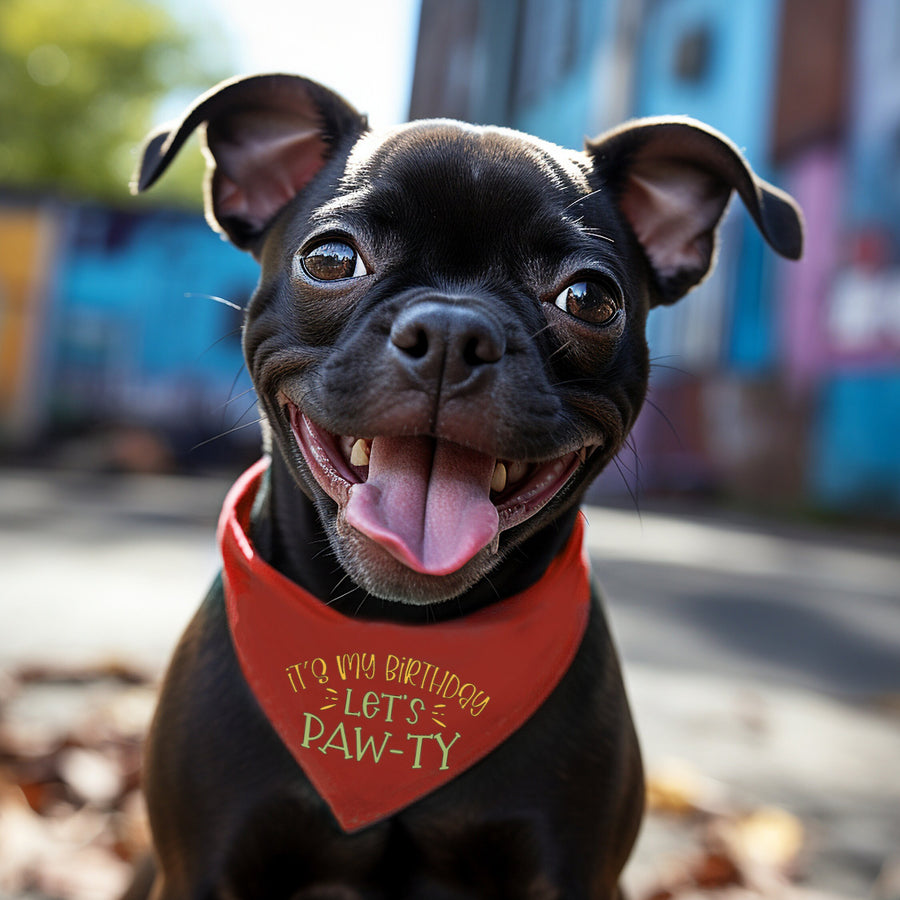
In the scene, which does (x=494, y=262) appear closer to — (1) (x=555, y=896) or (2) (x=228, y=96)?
(2) (x=228, y=96)

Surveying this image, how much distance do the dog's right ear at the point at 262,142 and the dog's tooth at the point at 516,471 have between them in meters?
0.81

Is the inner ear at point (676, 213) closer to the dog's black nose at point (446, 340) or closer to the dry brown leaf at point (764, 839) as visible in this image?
the dog's black nose at point (446, 340)

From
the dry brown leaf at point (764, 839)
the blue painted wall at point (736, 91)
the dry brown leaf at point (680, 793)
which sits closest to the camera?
the dry brown leaf at point (764, 839)

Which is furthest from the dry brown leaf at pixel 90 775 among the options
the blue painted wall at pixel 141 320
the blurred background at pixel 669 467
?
the blue painted wall at pixel 141 320

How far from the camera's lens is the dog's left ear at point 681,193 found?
82.4 inches

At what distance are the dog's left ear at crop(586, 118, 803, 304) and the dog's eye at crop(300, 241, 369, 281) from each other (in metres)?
0.62

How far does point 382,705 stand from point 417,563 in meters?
0.43

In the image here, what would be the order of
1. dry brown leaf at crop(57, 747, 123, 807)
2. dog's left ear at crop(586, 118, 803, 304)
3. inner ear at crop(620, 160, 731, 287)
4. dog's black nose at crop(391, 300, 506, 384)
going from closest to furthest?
dog's black nose at crop(391, 300, 506, 384) < dog's left ear at crop(586, 118, 803, 304) < inner ear at crop(620, 160, 731, 287) < dry brown leaf at crop(57, 747, 123, 807)

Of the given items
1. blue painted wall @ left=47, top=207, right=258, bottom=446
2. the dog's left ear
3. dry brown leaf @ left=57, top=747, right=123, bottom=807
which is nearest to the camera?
the dog's left ear

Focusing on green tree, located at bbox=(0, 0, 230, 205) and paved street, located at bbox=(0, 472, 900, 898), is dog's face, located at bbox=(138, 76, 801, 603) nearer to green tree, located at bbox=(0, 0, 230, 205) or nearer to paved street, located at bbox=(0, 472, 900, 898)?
paved street, located at bbox=(0, 472, 900, 898)

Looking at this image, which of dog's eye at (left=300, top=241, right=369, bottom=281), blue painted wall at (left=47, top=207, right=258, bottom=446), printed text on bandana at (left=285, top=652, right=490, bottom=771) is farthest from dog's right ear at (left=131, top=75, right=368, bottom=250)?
blue painted wall at (left=47, top=207, right=258, bottom=446)

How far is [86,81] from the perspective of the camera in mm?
27297

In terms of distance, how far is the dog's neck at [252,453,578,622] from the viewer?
6.46 ft

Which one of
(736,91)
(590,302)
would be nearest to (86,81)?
(736,91)
